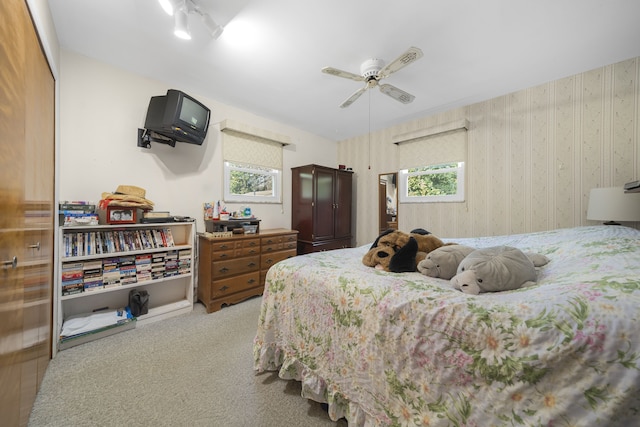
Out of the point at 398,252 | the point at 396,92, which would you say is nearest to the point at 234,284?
the point at 398,252

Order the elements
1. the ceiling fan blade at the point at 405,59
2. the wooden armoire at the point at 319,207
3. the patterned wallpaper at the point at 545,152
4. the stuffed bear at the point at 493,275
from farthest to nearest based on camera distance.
Result: the wooden armoire at the point at 319,207 → the patterned wallpaper at the point at 545,152 → the ceiling fan blade at the point at 405,59 → the stuffed bear at the point at 493,275

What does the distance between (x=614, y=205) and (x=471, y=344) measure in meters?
2.36

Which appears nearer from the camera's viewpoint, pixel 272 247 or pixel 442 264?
pixel 442 264

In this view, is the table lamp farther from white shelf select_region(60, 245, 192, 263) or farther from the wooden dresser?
white shelf select_region(60, 245, 192, 263)

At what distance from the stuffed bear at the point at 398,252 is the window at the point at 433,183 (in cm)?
208

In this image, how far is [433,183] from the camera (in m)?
3.54

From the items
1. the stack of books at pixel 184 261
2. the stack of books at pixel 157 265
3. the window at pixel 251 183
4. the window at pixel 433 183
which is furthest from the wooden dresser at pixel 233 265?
the window at pixel 433 183

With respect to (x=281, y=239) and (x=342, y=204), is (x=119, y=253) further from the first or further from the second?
(x=342, y=204)

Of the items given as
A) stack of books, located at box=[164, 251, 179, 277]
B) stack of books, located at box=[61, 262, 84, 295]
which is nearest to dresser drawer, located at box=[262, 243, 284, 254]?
stack of books, located at box=[164, 251, 179, 277]

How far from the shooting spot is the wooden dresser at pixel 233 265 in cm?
257

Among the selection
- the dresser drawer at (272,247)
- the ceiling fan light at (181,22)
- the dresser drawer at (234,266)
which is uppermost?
the ceiling fan light at (181,22)

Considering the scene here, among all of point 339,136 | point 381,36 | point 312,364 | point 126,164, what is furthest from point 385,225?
point 126,164

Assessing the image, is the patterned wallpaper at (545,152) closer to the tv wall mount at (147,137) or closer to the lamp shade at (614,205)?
the lamp shade at (614,205)

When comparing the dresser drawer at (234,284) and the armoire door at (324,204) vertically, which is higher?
the armoire door at (324,204)
